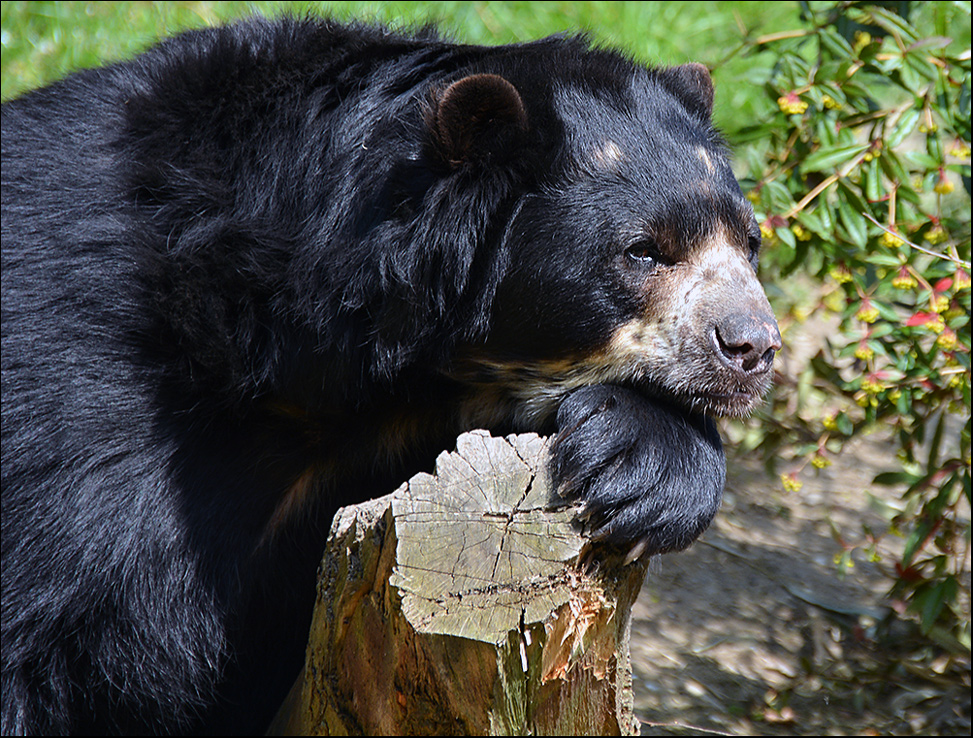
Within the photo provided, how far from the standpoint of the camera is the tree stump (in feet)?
6.26

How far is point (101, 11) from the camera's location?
5.72 m

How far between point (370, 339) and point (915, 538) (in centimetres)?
211

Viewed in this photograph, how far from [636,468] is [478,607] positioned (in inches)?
21.7

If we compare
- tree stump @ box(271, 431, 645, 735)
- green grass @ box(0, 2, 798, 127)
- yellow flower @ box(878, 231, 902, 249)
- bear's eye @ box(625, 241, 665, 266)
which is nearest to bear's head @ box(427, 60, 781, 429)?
bear's eye @ box(625, 241, 665, 266)

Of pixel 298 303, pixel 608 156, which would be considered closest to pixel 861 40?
pixel 608 156

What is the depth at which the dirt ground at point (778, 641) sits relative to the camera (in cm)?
380

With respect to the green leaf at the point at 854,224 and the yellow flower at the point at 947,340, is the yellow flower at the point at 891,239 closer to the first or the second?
the green leaf at the point at 854,224

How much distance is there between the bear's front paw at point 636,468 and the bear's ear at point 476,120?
24.0 inches

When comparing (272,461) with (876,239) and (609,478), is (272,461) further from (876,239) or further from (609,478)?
(876,239)

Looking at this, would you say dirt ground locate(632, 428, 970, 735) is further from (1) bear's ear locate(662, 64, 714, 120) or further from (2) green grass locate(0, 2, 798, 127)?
(2) green grass locate(0, 2, 798, 127)

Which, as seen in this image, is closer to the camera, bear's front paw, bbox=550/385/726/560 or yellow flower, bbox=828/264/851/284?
bear's front paw, bbox=550/385/726/560

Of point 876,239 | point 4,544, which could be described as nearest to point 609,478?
point 4,544

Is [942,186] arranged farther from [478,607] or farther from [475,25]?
[475,25]

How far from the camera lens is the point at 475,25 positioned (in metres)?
6.14
